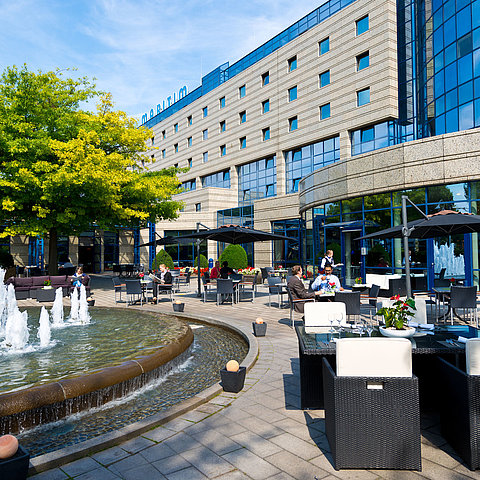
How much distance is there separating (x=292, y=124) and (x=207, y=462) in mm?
29734

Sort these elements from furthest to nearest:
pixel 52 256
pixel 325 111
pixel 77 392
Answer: pixel 325 111, pixel 52 256, pixel 77 392

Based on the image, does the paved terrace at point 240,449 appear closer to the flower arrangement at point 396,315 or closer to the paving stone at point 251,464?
the paving stone at point 251,464

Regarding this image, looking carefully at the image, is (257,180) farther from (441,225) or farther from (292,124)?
(441,225)

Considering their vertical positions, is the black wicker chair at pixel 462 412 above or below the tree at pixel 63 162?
below

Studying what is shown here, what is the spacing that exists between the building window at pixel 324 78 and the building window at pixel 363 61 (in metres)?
2.48

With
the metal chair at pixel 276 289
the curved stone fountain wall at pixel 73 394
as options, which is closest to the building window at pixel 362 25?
the metal chair at pixel 276 289

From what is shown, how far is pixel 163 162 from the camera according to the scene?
4850 centimetres

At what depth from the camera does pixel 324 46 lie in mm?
27750

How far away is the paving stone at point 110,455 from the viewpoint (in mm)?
3439

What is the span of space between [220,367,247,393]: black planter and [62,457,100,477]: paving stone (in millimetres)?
2074

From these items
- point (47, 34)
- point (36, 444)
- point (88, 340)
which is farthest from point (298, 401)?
point (47, 34)

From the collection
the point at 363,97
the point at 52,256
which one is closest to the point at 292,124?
the point at 363,97

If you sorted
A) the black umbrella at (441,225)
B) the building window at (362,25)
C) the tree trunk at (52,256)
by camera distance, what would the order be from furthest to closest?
the building window at (362,25)
the tree trunk at (52,256)
the black umbrella at (441,225)

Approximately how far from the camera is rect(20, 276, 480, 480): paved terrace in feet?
10.5
